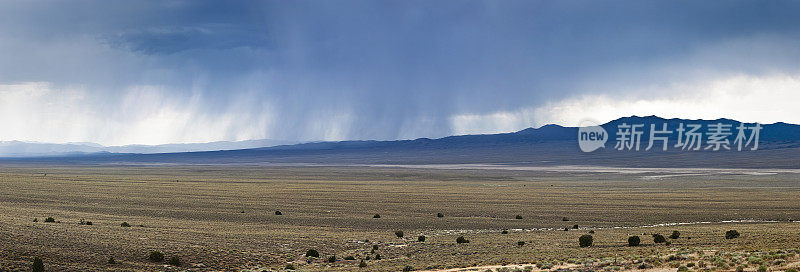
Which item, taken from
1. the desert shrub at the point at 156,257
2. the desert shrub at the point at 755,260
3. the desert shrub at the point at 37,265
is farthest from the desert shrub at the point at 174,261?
the desert shrub at the point at 755,260

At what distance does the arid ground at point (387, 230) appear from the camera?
25.7 metres

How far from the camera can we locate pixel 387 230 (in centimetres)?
4228

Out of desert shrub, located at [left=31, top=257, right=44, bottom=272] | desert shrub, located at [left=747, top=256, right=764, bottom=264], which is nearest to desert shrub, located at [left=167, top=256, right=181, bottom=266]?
desert shrub, located at [left=31, top=257, right=44, bottom=272]

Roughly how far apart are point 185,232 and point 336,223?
11875 mm

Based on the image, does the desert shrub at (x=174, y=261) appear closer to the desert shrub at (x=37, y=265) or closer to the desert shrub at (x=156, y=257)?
the desert shrub at (x=156, y=257)

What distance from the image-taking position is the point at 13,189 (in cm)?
6594

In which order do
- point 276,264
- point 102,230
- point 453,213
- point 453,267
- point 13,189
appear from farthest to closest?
point 13,189, point 453,213, point 102,230, point 276,264, point 453,267

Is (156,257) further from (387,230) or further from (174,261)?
(387,230)

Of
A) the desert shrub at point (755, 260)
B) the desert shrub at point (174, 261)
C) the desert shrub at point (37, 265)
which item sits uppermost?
the desert shrub at point (755, 260)

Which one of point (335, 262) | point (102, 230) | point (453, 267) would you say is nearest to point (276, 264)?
point (335, 262)

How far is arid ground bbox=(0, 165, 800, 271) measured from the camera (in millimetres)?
25688

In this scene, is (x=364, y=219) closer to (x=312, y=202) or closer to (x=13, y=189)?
(x=312, y=202)

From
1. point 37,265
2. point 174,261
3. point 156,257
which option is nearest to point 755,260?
point 174,261

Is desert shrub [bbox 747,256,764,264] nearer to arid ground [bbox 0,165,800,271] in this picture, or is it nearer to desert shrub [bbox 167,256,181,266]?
arid ground [bbox 0,165,800,271]
